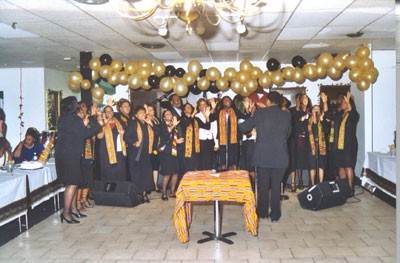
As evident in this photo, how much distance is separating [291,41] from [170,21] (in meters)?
2.33

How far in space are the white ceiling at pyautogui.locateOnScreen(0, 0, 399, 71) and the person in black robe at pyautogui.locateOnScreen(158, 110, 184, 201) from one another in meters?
1.29

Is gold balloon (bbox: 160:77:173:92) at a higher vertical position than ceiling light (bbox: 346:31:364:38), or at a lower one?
lower

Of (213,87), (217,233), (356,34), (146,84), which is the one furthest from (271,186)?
(146,84)

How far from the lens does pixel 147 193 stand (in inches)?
285

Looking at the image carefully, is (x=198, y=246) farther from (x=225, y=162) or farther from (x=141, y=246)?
(x=225, y=162)

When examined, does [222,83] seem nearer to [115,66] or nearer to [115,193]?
[115,66]

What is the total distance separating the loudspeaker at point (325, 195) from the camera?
581 cm

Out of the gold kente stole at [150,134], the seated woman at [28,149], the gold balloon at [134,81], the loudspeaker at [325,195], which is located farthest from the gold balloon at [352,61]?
the seated woman at [28,149]

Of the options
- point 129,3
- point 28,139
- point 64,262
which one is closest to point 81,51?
point 28,139

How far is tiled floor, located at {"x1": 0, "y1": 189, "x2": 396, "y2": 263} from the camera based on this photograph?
4.05 meters

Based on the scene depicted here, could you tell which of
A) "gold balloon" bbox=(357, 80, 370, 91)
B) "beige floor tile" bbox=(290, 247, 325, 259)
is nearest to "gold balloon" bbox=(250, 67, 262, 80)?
"gold balloon" bbox=(357, 80, 370, 91)

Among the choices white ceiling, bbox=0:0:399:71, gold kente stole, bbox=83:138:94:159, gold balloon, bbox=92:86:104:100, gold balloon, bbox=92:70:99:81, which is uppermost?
white ceiling, bbox=0:0:399:71

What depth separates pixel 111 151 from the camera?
6387 mm

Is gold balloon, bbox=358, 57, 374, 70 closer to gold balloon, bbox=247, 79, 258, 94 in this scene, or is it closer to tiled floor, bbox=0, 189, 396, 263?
gold balloon, bbox=247, 79, 258, 94
